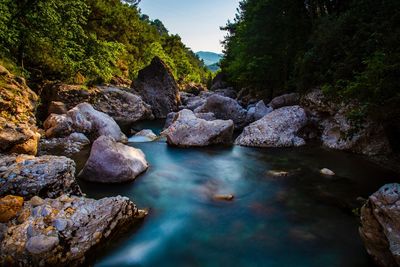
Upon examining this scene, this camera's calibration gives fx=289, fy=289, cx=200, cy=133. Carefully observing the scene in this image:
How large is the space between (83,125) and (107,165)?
4.81 m

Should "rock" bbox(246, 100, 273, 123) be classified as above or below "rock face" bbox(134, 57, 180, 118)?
below

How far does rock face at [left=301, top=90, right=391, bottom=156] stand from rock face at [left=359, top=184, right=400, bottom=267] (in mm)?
3426

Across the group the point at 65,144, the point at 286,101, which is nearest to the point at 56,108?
the point at 65,144

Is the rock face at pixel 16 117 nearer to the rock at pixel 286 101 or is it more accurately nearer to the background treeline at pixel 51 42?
the background treeline at pixel 51 42

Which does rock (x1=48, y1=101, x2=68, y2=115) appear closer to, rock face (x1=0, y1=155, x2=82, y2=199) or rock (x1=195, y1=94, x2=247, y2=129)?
rock (x1=195, y1=94, x2=247, y2=129)

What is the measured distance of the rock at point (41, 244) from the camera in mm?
3609

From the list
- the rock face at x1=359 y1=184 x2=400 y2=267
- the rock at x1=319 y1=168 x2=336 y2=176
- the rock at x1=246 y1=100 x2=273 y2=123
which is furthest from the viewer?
the rock at x1=246 y1=100 x2=273 y2=123

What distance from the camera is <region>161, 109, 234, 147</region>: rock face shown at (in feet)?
35.7

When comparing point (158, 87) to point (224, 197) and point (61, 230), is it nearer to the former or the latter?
point (224, 197)

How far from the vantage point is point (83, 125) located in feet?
36.1

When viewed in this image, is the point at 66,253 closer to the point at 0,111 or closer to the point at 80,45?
the point at 0,111

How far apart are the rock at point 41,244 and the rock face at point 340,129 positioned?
638 cm

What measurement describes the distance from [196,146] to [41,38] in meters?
7.94

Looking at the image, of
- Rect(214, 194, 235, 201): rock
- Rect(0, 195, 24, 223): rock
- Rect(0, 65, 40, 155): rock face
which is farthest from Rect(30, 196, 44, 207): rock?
Rect(214, 194, 235, 201): rock
